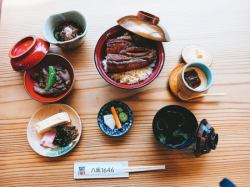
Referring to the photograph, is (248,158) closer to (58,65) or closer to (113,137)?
Result: (113,137)

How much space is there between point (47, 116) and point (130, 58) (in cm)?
53

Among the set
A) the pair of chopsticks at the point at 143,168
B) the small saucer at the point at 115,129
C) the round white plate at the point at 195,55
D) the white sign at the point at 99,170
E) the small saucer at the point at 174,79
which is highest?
the round white plate at the point at 195,55

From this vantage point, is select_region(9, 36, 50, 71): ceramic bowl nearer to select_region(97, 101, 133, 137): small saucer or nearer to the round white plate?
select_region(97, 101, 133, 137): small saucer

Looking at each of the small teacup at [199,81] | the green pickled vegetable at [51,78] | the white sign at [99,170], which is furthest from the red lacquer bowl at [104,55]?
the white sign at [99,170]

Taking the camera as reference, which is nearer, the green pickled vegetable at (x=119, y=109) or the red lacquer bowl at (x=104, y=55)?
the red lacquer bowl at (x=104, y=55)

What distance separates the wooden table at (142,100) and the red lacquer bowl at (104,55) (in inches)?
5.4

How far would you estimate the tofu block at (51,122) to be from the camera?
5.47 ft

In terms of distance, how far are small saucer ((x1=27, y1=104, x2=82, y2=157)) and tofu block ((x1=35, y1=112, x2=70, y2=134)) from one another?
0.04 m

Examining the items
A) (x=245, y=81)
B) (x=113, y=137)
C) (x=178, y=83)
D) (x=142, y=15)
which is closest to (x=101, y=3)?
(x=142, y=15)

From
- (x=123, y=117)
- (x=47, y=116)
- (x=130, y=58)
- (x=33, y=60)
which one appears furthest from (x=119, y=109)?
(x=33, y=60)

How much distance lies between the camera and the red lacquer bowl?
1619 mm

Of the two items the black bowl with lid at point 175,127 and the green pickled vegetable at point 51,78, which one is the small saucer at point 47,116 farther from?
the black bowl with lid at point 175,127

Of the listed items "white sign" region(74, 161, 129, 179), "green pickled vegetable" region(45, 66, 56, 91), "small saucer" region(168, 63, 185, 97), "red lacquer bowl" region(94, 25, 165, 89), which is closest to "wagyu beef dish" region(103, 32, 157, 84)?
"red lacquer bowl" region(94, 25, 165, 89)

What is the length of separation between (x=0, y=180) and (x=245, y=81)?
137cm
